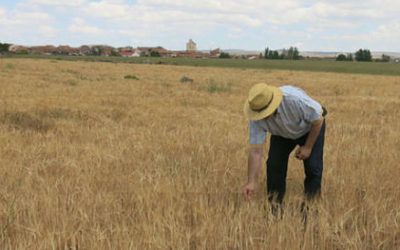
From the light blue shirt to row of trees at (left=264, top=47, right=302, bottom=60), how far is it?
139 m

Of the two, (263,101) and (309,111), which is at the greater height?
(263,101)

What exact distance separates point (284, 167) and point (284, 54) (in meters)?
143

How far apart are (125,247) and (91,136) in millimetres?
5130

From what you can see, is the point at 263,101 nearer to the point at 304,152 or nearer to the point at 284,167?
the point at 304,152

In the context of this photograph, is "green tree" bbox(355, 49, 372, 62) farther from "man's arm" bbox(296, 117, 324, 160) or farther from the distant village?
"man's arm" bbox(296, 117, 324, 160)

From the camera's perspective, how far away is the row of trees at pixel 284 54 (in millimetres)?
143250

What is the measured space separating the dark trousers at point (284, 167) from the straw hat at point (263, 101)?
0.71 metres

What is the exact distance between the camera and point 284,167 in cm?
499

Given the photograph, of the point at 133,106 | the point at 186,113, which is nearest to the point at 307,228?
the point at 186,113

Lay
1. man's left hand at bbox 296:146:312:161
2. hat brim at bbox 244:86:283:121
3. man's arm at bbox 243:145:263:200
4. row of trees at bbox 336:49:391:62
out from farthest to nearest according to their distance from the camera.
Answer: row of trees at bbox 336:49:391:62 < man's left hand at bbox 296:146:312:161 < man's arm at bbox 243:145:263:200 < hat brim at bbox 244:86:283:121

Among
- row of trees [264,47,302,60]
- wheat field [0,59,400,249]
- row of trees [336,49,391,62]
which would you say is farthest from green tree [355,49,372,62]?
wheat field [0,59,400,249]

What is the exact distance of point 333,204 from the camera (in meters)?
4.68

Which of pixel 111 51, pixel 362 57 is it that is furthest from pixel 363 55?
pixel 111 51

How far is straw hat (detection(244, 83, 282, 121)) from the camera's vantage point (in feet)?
14.1
